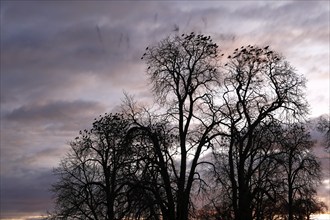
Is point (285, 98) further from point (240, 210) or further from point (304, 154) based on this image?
point (304, 154)

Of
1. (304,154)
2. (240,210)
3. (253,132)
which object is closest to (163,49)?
(253,132)

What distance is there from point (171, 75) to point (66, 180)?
19.3m

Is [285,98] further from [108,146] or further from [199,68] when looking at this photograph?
[108,146]

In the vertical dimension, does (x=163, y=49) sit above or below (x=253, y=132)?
above

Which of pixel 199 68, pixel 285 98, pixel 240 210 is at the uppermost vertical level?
pixel 199 68

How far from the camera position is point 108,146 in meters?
42.4

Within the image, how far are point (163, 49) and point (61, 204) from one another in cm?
2123

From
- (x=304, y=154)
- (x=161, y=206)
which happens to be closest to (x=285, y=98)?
(x=161, y=206)

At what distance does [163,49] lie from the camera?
2966 cm

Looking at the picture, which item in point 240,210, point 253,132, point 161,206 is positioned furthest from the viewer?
point 253,132

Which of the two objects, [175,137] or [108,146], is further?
[108,146]

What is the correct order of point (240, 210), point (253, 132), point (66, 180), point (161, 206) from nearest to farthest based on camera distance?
point (161, 206) → point (240, 210) → point (253, 132) → point (66, 180)

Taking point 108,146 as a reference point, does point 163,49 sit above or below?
above

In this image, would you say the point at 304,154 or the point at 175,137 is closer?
the point at 175,137
